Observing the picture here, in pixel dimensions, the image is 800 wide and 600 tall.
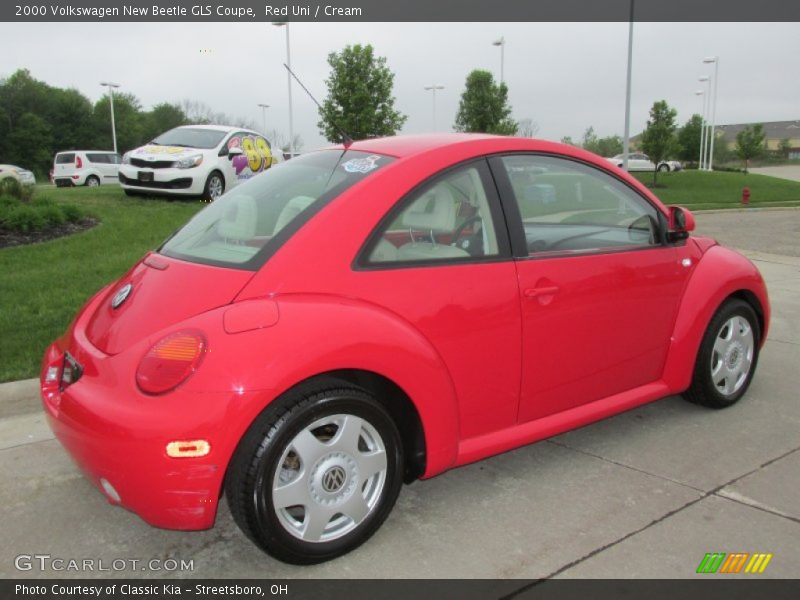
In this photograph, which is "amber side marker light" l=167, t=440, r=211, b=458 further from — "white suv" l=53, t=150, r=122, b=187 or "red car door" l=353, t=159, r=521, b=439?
"white suv" l=53, t=150, r=122, b=187

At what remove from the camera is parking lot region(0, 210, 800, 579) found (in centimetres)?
264

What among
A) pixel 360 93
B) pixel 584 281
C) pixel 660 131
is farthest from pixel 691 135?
pixel 584 281

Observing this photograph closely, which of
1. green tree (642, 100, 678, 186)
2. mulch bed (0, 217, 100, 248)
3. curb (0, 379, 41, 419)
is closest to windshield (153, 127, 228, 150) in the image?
mulch bed (0, 217, 100, 248)

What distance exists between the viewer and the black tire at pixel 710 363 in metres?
3.93

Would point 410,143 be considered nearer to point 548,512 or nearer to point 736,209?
point 548,512

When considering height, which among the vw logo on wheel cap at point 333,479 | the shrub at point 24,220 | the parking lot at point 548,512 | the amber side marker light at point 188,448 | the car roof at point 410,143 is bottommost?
the parking lot at point 548,512

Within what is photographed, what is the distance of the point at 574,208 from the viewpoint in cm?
358

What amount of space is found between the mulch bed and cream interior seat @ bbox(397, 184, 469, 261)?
7.36 metres

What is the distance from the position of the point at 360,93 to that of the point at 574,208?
21449mm

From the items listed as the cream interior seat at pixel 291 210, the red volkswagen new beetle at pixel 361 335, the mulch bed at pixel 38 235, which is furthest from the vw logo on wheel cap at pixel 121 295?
the mulch bed at pixel 38 235

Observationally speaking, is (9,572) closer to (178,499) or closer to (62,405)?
(62,405)

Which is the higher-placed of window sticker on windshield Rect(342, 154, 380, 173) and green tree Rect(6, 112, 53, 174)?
green tree Rect(6, 112, 53, 174)

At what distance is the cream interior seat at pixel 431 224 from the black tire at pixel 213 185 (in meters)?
10.5

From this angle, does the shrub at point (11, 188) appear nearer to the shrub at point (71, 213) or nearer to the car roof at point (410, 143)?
the shrub at point (71, 213)
